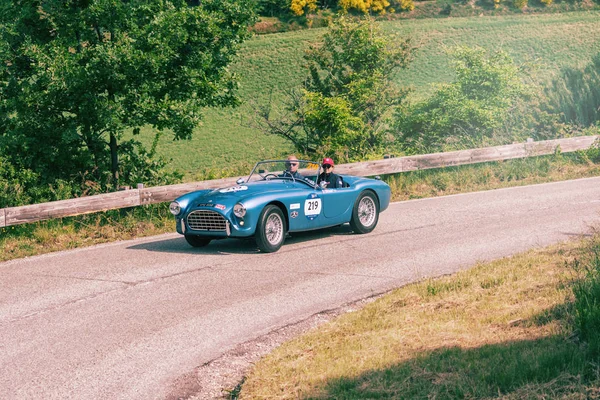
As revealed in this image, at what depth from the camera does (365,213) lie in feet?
47.3

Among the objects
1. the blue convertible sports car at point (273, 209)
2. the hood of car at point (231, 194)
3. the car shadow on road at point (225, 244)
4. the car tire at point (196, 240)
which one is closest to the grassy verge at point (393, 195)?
the car shadow on road at point (225, 244)

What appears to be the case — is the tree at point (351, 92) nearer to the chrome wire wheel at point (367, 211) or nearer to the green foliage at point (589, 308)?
the chrome wire wheel at point (367, 211)

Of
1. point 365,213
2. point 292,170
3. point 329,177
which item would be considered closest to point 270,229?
point 292,170

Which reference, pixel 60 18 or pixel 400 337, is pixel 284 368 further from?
pixel 60 18

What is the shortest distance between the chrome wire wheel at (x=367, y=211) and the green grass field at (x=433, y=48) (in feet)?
104

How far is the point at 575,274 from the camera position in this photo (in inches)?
357

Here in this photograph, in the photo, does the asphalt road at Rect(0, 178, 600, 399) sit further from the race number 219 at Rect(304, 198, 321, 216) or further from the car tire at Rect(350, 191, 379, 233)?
the race number 219 at Rect(304, 198, 321, 216)

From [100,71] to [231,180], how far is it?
3.53m

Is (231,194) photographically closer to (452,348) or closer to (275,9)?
(452,348)

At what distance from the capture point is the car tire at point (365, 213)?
46.5ft

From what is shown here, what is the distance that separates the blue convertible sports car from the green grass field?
32.0 meters

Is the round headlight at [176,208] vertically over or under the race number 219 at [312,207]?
over

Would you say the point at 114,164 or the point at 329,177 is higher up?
the point at 114,164

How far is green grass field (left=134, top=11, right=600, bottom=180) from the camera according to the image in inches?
2068
